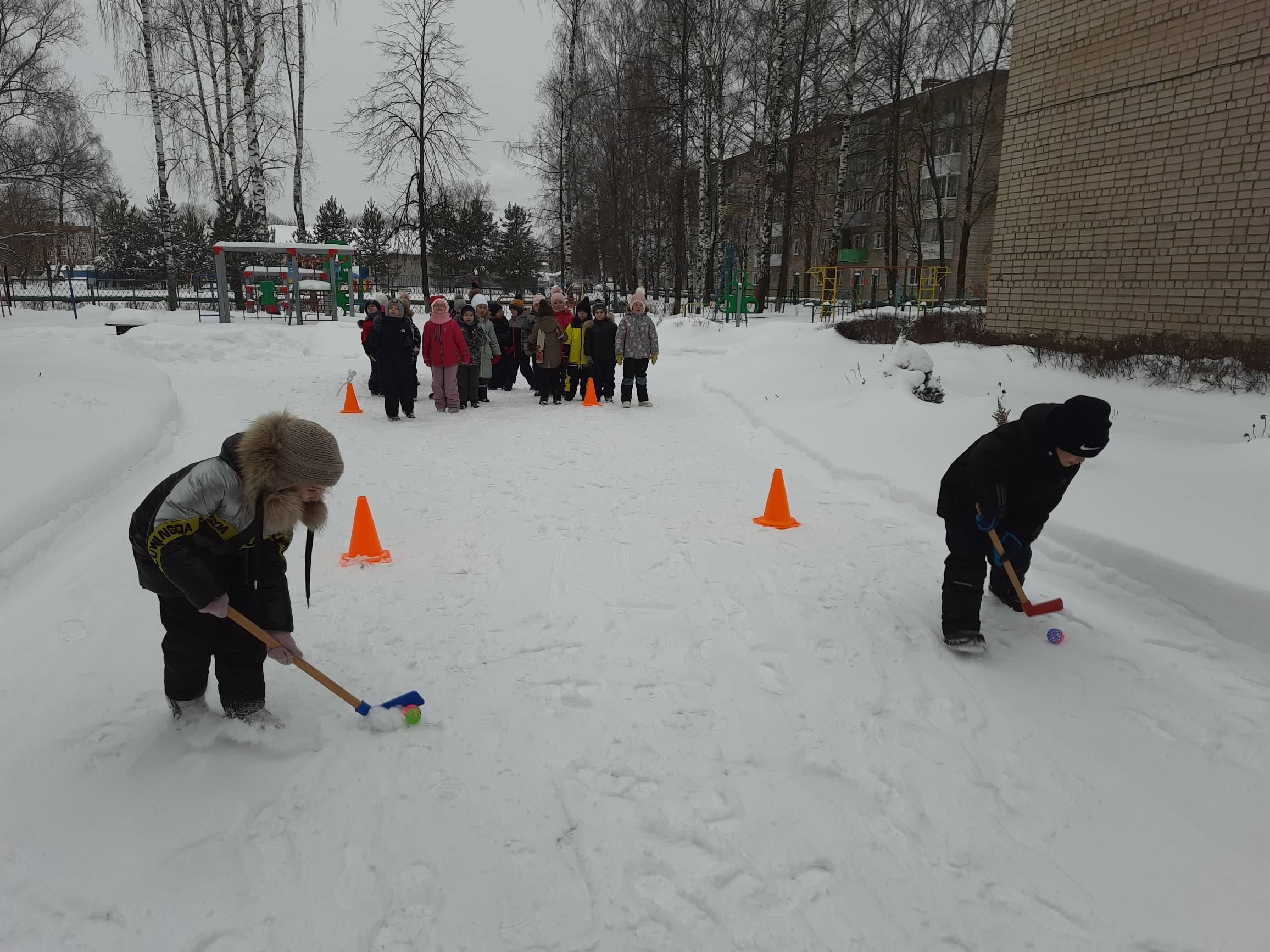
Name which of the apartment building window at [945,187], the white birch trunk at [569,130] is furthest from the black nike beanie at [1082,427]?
the apartment building window at [945,187]

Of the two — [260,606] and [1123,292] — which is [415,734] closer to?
[260,606]

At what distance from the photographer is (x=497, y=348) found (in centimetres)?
1189

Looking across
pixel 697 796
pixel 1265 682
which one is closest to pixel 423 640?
pixel 697 796

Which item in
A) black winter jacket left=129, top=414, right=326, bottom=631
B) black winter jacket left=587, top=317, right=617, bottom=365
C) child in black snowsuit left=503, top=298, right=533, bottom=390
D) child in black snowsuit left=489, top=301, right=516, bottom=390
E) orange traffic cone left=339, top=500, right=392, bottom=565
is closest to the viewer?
black winter jacket left=129, top=414, right=326, bottom=631

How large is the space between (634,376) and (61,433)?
23.6 feet

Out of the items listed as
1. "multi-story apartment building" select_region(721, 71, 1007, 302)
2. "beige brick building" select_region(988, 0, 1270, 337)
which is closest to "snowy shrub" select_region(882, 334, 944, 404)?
"beige brick building" select_region(988, 0, 1270, 337)

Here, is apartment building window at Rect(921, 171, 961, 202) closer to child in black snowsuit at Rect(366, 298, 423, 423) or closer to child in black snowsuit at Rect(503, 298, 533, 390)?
child in black snowsuit at Rect(503, 298, 533, 390)

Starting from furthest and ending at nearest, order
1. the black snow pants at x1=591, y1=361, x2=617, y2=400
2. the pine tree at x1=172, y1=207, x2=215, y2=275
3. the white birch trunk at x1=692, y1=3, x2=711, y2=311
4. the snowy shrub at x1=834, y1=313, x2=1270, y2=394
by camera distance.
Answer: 1. the pine tree at x1=172, y1=207, x2=215, y2=275
2. the white birch trunk at x1=692, y1=3, x2=711, y2=311
3. the black snow pants at x1=591, y1=361, x2=617, y2=400
4. the snowy shrub at x1=834, y1=313, x2=1270, y2=394

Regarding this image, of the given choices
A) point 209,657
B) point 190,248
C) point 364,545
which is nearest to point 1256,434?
point 364,545

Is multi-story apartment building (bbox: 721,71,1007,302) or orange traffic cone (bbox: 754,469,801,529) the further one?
multi-story apartment building (bbox: 721,71,1007,302)

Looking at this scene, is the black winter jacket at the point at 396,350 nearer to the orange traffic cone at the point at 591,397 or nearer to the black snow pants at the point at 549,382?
the black snow pants at the point at 549,382

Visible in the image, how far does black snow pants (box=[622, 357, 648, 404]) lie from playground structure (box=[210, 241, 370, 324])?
45.0 feet

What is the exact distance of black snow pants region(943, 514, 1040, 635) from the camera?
3779mm

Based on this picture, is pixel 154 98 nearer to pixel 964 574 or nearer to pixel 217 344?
pixel 217 344
